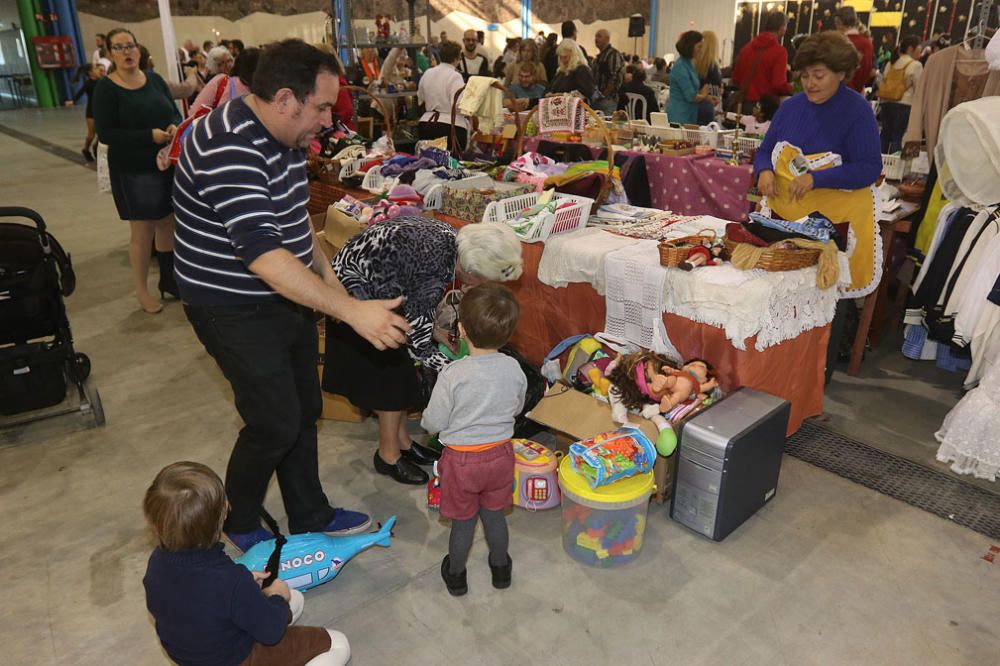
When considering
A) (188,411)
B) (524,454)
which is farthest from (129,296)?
(524,454)

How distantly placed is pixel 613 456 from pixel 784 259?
42.1 inches

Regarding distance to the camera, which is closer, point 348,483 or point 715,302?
point 715,302

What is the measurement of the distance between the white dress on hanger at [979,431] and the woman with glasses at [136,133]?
14.6ft

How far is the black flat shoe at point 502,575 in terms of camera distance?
242 cm

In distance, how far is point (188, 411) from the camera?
147 inches

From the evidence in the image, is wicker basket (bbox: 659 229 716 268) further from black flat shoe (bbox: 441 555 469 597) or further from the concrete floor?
black flat shoe (bbox: 441 555 469 597)

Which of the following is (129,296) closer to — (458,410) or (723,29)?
(458,410)

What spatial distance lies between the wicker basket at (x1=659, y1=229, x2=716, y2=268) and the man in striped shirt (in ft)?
4.33

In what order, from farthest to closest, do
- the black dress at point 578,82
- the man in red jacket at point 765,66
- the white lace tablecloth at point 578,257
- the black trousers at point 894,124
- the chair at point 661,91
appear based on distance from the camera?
1. the chair at point 661,91
2. the black dress at point 578,82
3. the black trousers at point 894,124
4. the man in red jacket at point 765,66
5. the white lace tablecloth at point 578,257

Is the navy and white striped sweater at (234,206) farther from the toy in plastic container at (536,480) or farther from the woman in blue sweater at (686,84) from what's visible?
the woman in blue sweater at (686,84)

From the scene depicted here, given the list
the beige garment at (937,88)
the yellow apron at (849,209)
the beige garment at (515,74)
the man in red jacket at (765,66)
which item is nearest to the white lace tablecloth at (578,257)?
the yellow apron at (849,209)

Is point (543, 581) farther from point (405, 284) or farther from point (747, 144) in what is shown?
point (747, 144)

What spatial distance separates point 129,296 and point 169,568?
432 centimetres

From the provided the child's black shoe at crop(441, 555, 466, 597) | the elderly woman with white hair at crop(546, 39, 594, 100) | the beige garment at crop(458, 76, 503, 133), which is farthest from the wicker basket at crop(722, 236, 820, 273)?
the elderly woman with white hair at crop(546, 39, 594, 100)
